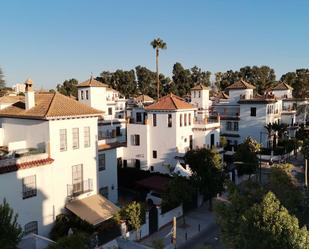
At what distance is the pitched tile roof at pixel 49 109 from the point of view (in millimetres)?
24812

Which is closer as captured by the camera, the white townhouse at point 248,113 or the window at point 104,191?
the window at point 104,191

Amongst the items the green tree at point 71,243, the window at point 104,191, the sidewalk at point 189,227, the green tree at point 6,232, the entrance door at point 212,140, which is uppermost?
the entrance door at point 212,140

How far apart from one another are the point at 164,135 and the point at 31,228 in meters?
21.9

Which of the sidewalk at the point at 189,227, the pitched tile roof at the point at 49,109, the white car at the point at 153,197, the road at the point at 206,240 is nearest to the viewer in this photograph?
the road at the point at 206,240

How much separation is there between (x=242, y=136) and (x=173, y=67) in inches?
2688

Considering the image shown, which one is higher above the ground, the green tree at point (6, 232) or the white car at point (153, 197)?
the green tree at point (6, 232)

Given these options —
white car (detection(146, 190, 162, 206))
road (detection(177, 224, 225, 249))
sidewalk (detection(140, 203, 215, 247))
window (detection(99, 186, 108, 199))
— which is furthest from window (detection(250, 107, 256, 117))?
window (detection(99, 186, 108, 199))

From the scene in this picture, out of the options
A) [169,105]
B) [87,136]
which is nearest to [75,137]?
[87,136]

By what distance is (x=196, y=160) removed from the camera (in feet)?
103

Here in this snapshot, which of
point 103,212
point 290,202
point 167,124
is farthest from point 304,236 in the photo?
point 167,124

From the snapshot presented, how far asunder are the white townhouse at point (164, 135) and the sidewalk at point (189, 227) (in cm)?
959

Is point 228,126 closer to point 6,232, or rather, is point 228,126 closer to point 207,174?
point 207,174

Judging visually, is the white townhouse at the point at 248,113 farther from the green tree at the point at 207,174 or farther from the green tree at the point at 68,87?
the green tree at the point at 68,87

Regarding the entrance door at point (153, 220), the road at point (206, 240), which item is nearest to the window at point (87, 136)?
the entrance door at point (153, 220)
